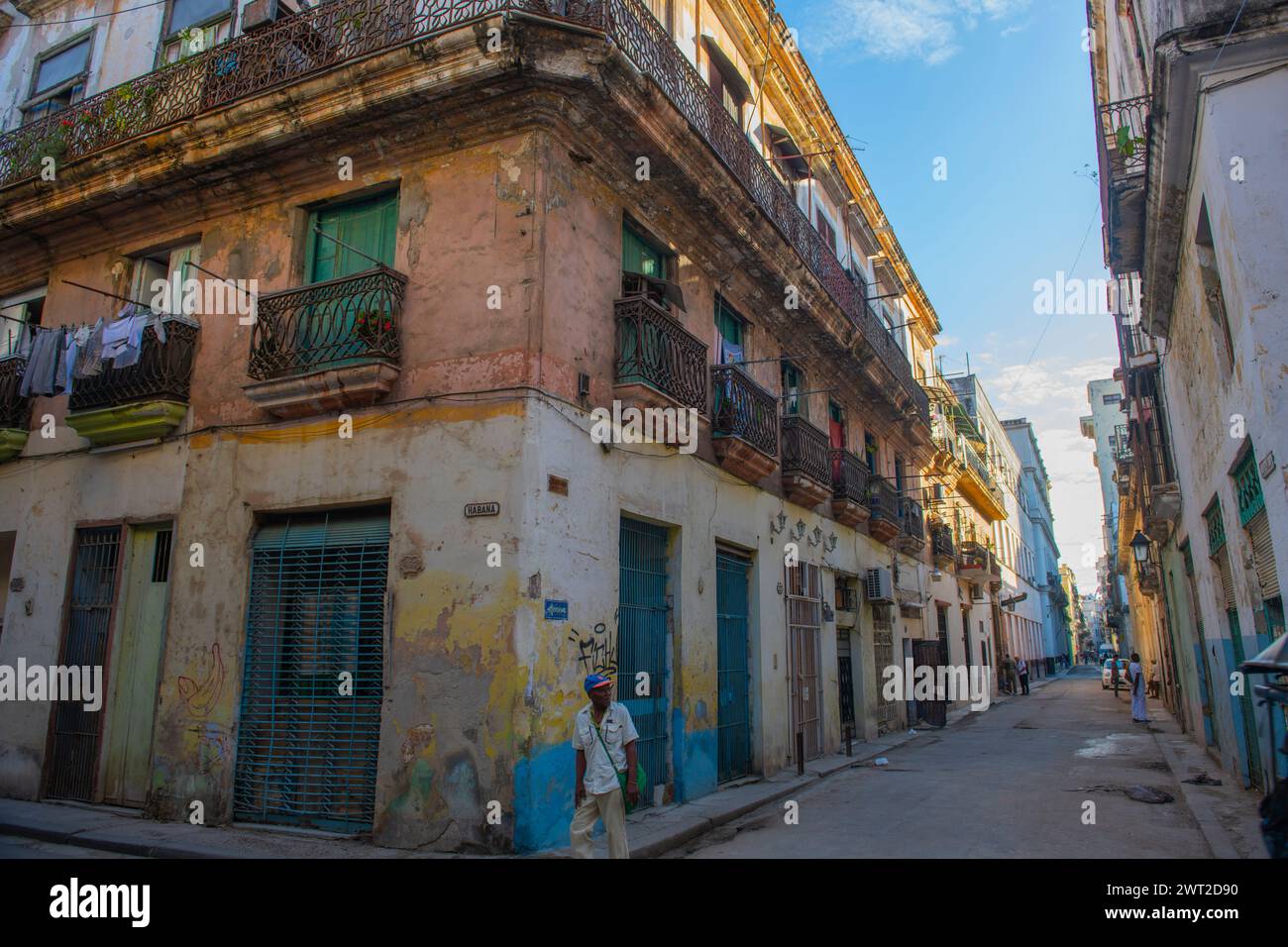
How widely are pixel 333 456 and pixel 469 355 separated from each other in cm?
185

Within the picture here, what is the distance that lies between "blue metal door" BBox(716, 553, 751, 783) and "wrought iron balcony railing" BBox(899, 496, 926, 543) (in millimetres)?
9102

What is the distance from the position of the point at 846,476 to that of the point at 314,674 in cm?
1067

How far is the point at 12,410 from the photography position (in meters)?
11.0

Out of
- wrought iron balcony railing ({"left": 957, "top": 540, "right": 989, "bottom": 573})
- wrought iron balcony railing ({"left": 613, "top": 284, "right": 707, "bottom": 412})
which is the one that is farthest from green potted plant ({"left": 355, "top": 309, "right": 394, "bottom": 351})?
wrought iron balcony railing ({"left": 957, "top": 540, "right": 989, "bottom": 573})

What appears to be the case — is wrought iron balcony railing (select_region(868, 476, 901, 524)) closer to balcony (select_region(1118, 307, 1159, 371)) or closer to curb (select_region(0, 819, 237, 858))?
balcony (select_region(1118, 307, 1159, 371))

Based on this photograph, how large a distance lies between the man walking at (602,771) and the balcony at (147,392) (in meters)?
6.64

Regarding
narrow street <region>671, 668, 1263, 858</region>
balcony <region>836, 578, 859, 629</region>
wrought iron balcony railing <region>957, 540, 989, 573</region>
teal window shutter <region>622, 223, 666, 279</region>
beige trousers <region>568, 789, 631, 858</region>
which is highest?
teal window shutter <region>622, 223, 666, 279</region>

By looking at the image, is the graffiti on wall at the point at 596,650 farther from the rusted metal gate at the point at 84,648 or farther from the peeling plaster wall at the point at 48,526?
the rusted metal gate at the point at 84,648

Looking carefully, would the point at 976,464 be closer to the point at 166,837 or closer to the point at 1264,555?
the point at 1264,555

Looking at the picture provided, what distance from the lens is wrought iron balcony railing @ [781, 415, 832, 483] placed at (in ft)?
43.8
